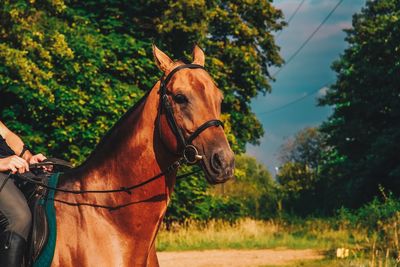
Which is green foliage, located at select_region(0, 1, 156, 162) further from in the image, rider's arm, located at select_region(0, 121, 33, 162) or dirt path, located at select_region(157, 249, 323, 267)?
rider's arm, located at select_region(0, 121, 33, 162)

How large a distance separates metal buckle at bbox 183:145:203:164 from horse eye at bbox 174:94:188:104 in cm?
36

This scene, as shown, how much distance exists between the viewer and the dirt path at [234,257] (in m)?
16.1

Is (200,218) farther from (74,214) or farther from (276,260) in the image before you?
(74,214)

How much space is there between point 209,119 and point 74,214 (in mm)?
1303

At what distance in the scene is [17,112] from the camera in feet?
67.2

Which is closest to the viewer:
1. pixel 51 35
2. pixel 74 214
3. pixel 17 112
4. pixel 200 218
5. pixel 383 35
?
pixel 74 214

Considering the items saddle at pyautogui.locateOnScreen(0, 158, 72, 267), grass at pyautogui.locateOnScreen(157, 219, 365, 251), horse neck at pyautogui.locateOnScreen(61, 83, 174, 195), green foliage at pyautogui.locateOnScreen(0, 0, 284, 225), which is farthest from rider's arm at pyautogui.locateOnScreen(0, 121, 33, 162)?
grass at pyautogui.locateOnScreen(157, 219, 365, 251)

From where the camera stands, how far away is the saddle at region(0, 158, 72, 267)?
441cm

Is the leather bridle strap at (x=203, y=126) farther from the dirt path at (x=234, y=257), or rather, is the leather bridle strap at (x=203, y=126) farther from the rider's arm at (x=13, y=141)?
the dirt path at (x=234, y=257)

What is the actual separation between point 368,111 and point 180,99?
29672mm

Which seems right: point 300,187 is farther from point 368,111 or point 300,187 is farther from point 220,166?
point 220,166

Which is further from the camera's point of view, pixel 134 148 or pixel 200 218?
pixel 200 218

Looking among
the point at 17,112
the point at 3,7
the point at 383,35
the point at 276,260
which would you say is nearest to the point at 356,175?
the point at 383,35

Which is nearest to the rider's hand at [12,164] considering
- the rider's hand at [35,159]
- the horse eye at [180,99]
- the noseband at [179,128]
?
the rider's hand at [35,159]
